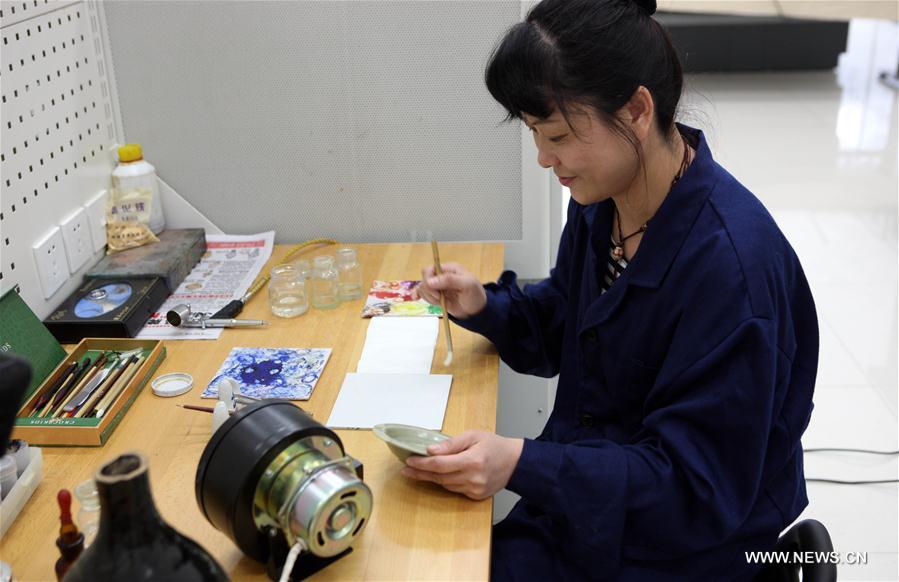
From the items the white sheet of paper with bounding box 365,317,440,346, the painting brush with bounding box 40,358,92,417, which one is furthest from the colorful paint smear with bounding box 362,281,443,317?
the painting brush with bounding box 40,358,92,417

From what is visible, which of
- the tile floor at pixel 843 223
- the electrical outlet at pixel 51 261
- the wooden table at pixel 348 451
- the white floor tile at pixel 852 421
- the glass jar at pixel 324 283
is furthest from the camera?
the white floor tile at pixel 852 421

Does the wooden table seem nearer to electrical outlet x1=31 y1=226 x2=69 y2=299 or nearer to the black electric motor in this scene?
the black electric motor

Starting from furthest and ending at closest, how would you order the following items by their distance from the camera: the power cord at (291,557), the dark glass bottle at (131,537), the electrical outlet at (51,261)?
the electrical outlet at (51,261) → the power cord at (291,557) → the dark glass bottle at (131,537)

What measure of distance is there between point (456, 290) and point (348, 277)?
0.33 m

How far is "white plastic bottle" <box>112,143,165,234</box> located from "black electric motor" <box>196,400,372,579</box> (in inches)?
40.2

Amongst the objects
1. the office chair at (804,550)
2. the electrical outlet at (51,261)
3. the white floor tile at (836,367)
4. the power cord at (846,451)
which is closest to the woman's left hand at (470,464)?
the office chair at (804,550)

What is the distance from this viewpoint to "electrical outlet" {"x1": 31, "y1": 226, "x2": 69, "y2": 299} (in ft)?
5.18

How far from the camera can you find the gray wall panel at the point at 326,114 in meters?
1.83

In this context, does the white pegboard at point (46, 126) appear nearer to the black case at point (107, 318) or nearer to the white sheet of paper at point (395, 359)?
the black case at point (107, 318)

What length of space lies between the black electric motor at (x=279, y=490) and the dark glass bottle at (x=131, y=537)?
0.65ft

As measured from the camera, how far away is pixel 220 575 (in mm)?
777

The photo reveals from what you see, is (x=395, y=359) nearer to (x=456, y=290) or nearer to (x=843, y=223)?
(x=456, y=290)

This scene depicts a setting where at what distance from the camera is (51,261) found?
1617 millimetres

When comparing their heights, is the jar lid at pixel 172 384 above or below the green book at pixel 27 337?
below
